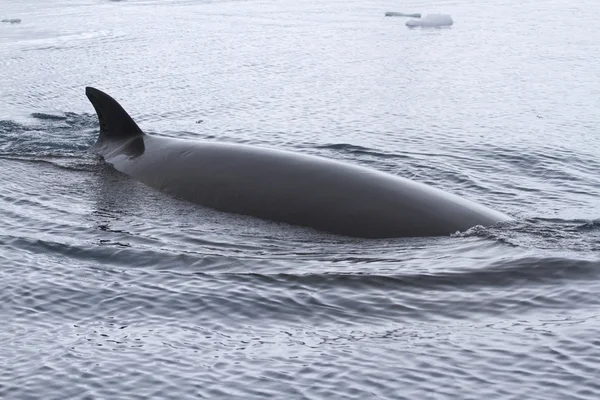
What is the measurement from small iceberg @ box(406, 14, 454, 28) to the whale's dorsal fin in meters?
33.6

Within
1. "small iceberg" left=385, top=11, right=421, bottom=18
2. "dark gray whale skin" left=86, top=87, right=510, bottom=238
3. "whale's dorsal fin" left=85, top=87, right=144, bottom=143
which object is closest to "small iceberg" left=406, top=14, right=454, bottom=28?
"small iceberg" left=385, top=11, right=421, bottom=18

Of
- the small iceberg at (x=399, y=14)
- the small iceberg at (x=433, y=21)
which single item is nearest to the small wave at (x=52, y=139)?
the small iceberg at (x=433, y=21)

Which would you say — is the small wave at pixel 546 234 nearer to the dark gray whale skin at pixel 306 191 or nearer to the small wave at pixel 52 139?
the dark gray whale skin at pixel 306 191

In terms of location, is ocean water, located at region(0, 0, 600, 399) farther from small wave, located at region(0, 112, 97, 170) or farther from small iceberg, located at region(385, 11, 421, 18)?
small iceberg, located at region(385, 11, 421, 18)

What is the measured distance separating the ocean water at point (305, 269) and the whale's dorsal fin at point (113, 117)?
1.99 ft

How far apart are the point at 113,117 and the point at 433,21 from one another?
3397 cm

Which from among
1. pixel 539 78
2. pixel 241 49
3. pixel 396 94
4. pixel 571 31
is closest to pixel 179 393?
pixel 396 94

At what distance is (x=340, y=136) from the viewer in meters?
19.7

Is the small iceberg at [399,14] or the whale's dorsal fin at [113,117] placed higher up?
the small iceberg at [399,14]

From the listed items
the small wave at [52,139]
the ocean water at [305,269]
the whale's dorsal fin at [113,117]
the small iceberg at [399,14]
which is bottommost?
the ocean water at [305,269]

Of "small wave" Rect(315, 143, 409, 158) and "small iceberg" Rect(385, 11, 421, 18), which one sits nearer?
"small wave" Rect(315, 143, 409, 158)

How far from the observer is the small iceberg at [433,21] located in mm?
45312

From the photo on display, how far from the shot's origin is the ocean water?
277 inches

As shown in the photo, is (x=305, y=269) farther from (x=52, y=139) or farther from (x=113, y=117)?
(x=52, y=139)
